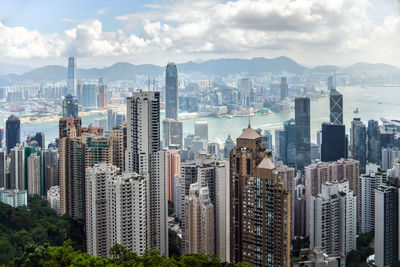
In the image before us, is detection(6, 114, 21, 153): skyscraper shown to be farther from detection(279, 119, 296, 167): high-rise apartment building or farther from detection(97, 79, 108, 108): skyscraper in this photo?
detection(279, 119, 296, 167): high-rise apartment building

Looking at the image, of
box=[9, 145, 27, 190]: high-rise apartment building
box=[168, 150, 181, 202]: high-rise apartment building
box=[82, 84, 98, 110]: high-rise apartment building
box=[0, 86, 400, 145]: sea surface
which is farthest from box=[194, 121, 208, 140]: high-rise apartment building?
box=[9, 145, 27, 190]: high-rise apartment building

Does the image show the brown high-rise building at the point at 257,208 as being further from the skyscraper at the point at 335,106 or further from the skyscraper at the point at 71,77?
the skyscraper at the point at 71,77

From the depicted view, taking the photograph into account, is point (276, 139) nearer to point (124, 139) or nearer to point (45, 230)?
point (124, 139)

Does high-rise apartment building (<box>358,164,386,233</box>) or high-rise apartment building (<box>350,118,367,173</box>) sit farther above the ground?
high-rise apartment building (<box>350,118,367,173</box>)

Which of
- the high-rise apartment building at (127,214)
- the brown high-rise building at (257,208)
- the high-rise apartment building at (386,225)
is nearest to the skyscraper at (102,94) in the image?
the high-rise apartment building at (127,214)

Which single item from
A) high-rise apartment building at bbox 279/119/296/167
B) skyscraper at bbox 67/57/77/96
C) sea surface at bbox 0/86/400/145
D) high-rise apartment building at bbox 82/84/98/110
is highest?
skyscraper at bbox 67/57/77/96

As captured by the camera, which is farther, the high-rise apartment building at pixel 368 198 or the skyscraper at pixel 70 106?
the skyscraper at pixel 70 106
